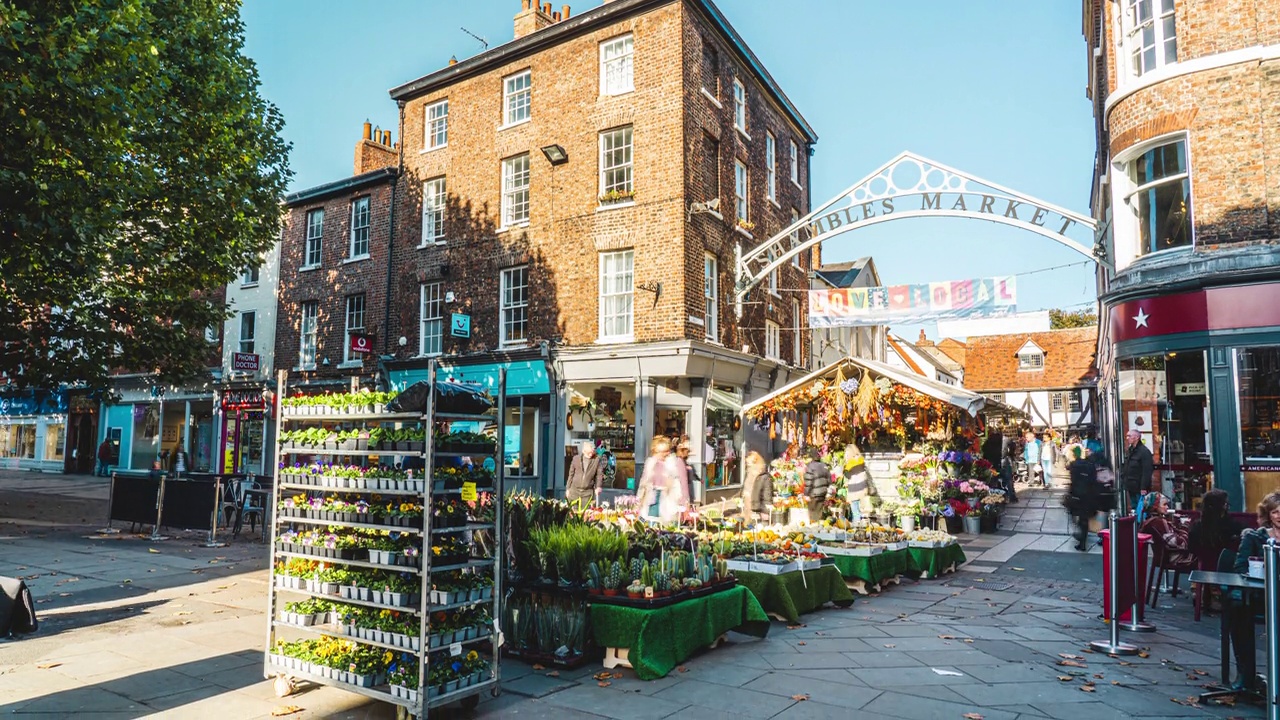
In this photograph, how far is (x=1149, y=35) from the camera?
1344 cm

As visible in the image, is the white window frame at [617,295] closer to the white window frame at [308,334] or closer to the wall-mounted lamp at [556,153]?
the wall-mounted lamp at [556,153]

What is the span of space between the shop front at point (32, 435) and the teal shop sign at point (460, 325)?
23.7m

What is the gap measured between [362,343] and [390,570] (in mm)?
18581

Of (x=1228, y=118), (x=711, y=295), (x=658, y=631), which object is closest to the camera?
(x=658, y=631)

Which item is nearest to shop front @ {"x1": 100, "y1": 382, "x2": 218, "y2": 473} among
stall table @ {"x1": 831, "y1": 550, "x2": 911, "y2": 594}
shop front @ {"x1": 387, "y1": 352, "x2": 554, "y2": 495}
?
shop front @ {"x1": 387, "y1": 352, "x2": 554, "y2": 495}

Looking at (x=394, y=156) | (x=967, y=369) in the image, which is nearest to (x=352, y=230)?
(x=394, y=156)

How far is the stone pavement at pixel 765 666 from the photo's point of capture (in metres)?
5.48

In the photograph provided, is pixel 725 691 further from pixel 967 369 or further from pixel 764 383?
pixel 967 369

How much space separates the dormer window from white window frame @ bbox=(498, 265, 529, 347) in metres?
36.6

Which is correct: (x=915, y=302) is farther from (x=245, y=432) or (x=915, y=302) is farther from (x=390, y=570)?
(x=245, y=432)

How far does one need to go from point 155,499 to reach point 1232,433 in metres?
18.8

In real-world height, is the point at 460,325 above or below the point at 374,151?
below

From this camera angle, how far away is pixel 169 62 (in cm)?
1415

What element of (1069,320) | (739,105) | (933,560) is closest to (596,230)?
(739,105)
